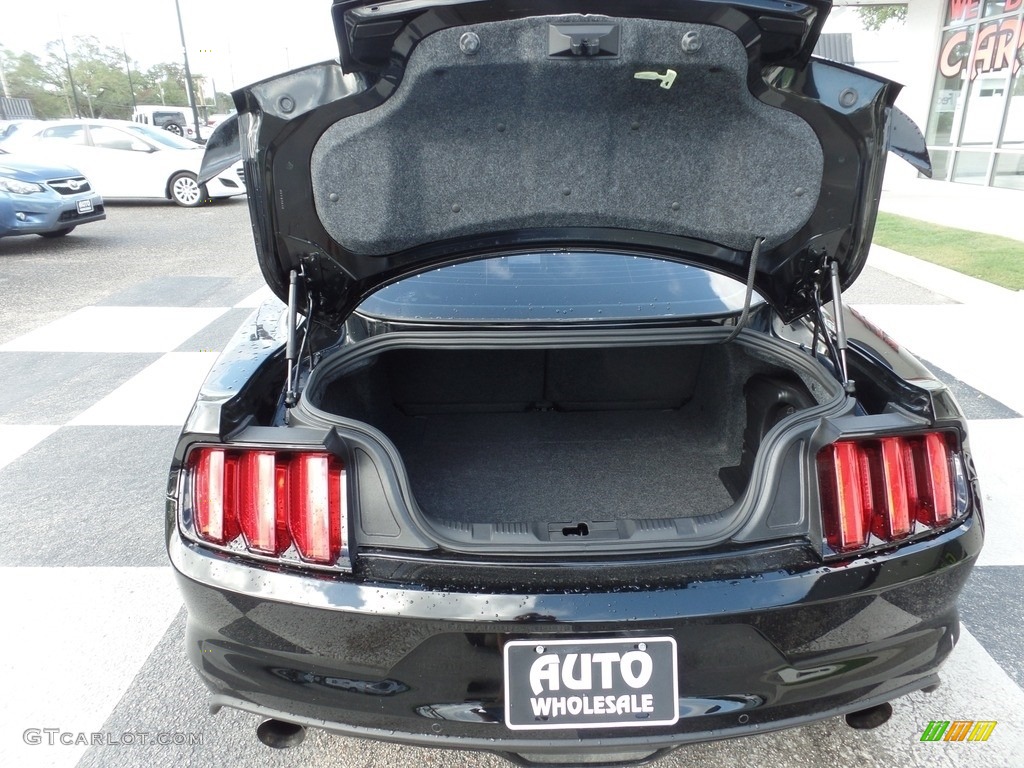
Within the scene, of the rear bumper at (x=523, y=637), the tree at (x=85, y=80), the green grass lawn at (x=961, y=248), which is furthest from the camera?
the tree at (x=85, y=80)

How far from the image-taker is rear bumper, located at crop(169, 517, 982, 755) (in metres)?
1.32

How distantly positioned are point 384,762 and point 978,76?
52.2ft

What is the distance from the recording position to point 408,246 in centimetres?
188

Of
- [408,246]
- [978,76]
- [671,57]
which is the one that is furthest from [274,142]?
[978,76]

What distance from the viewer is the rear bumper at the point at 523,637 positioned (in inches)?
52.0

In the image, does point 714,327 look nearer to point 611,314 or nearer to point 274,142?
point 611,314

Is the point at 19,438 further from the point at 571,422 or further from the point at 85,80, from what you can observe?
the point at 85,80

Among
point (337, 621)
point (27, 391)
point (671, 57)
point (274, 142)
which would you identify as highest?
point (671, 57)

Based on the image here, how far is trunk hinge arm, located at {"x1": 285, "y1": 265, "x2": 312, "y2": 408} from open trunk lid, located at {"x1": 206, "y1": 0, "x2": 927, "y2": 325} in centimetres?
3

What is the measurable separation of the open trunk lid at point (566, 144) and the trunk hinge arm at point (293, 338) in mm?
28

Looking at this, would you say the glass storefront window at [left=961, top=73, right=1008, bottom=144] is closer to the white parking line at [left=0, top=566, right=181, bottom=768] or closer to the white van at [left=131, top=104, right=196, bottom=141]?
the white parking line at [left=0, top=566, right=181, bottom=768]

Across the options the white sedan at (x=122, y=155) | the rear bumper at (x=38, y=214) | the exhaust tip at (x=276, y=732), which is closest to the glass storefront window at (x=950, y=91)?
the white sedan at (x=122, y=155)

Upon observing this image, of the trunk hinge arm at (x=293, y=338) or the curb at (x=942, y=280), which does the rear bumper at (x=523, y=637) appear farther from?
the curb at (x=942, y=280)

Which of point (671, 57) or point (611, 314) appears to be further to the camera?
point (611, 314)
